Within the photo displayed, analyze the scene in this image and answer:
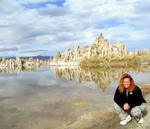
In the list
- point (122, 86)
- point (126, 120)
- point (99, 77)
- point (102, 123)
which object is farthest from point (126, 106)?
point (99, 77)

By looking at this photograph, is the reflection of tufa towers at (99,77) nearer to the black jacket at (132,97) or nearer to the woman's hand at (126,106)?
the black jacket at (132,97)

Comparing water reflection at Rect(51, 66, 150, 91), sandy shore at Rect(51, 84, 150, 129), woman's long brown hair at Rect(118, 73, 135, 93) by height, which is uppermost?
woman's long brown hair at Rect(118, 73, 135, 93)

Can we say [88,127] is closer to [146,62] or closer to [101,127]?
[101,127]

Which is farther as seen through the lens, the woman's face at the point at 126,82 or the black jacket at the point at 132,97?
the black jacket at the point at 132,97

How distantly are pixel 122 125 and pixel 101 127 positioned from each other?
9.14ft

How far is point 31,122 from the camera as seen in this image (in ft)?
87.1

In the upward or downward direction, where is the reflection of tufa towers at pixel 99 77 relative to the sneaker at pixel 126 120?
downward

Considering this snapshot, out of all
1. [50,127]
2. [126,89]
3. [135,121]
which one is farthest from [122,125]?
[50,127]

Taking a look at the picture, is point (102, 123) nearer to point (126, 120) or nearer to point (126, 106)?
point (126, 120)

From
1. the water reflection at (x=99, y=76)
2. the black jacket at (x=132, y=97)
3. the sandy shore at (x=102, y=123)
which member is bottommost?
the water reflection at (x=99, y=76)

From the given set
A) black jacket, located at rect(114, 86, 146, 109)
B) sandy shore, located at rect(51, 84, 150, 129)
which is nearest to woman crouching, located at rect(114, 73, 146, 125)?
black jacket, located at rect(114, 86, 146, 109)

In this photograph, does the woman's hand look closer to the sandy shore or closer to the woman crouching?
the woman crouching

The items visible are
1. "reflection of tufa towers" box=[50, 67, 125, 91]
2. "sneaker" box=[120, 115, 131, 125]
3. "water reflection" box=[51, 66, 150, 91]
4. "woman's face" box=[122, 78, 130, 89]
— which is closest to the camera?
"woman's face" box=[122, 78, 130, 89]

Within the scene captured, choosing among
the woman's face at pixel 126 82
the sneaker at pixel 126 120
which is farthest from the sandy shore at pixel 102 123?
the woman's face at pixel 126 82
